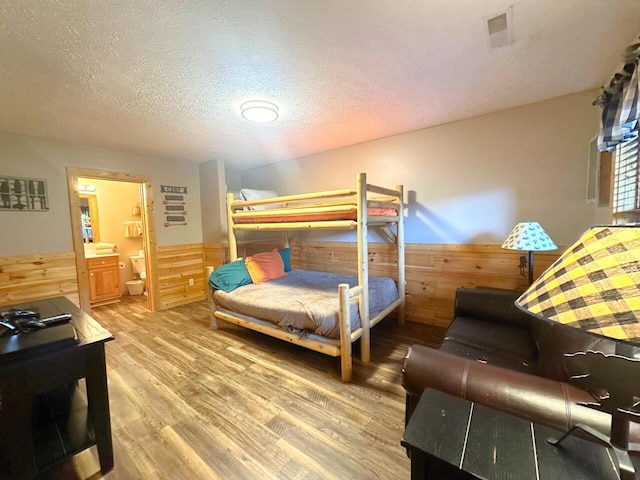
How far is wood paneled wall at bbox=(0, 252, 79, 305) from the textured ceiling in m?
1.38

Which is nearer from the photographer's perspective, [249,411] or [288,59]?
[288,59]

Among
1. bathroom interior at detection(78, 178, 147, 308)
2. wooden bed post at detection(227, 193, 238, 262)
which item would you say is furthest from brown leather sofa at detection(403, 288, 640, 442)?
bathroom interior at detection(78, 178, 147, 308)

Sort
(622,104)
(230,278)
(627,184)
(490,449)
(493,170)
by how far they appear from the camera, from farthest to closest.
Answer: (230,278) < (493,170) < (627,184) < (622,104) < (490,449)

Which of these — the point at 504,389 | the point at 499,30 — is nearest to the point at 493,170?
the point at 499,30

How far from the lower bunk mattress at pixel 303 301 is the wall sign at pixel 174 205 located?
5.57 ft

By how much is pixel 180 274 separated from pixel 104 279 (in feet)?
4.15

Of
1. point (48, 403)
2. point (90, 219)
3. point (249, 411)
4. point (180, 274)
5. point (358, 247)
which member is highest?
point (90, 219)

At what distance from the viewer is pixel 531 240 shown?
2.03 metres

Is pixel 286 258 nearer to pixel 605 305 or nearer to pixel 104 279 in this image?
pixel 104 279

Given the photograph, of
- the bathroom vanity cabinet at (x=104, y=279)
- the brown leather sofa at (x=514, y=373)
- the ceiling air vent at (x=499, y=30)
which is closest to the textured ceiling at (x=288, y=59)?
the ceiling air vent at (x=499, y=30)

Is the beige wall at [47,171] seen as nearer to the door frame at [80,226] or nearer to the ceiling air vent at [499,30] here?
the door frame at [80,226]

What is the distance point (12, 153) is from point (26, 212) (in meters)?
0.63

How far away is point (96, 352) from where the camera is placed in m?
1.28

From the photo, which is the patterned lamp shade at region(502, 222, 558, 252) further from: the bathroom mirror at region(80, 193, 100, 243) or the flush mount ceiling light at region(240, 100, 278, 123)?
the bathroom mirror at region(80, 193, 100, 243)
